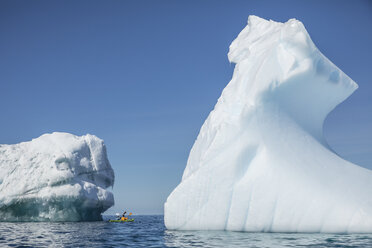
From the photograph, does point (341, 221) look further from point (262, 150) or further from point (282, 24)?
point (282, 24)

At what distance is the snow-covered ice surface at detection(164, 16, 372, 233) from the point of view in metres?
11.4

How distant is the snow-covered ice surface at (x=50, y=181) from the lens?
86.8 ft

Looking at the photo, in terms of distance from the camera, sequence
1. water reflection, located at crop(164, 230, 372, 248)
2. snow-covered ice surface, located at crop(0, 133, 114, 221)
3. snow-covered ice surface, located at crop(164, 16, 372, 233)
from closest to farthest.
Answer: water reflection, located at crop(164, 230, 372, 248), snow-covered ice surface, located at crop(164, 16, 372, 233), snow-covered ice surface, located at crop(0, 133, 114, 221)

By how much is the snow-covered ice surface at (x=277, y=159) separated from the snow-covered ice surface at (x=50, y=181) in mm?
14558

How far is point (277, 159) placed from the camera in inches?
478

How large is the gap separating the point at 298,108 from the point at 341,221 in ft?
15.8

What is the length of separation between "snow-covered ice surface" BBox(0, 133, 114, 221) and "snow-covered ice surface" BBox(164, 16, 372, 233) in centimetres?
1456

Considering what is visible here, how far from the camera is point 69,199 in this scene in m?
26.5

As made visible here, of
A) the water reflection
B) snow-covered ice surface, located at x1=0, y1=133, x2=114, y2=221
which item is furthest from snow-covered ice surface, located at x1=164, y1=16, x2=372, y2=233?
snow-covered ice surface, located at x1=0, y1=133, x2=114, y2=221

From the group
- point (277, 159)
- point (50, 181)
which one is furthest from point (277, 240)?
point (50, 181)

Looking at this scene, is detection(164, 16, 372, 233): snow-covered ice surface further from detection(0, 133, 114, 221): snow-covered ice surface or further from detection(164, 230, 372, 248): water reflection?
detection(0, 133, 114, 221): snow-covered ice surface

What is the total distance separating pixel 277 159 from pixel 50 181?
63.3 feet

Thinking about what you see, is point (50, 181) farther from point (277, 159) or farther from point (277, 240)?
point (277, 240)

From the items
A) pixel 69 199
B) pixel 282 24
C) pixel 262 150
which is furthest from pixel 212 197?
pixel 69 199
